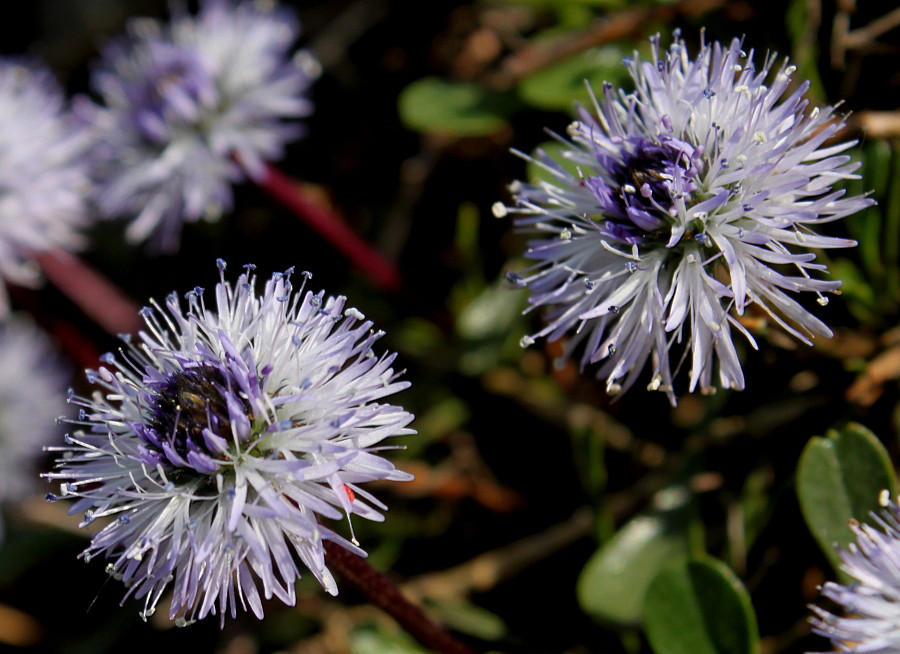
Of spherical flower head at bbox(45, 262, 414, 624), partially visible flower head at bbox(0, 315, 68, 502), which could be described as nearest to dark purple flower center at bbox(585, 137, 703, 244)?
spherical flower head at bbox(45, 262, 414, 624)

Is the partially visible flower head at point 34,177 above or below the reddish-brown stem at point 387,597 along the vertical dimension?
above

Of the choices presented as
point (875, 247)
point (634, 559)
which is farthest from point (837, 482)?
point (875, 247)

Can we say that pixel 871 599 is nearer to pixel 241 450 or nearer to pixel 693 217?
pixel 693 217

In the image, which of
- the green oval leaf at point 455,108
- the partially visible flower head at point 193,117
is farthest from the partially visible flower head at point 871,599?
the partially visible flower head at point 193,117

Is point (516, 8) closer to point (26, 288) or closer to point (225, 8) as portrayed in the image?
point (225, 8)

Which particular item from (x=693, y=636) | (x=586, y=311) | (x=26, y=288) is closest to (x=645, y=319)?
(x=586, y=311)

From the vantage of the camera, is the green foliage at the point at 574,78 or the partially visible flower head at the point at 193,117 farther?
the partially visible flower head at the point at 193,117

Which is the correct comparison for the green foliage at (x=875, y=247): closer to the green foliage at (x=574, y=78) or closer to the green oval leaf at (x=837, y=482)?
the green oval leaf at (x=837, y=482)
